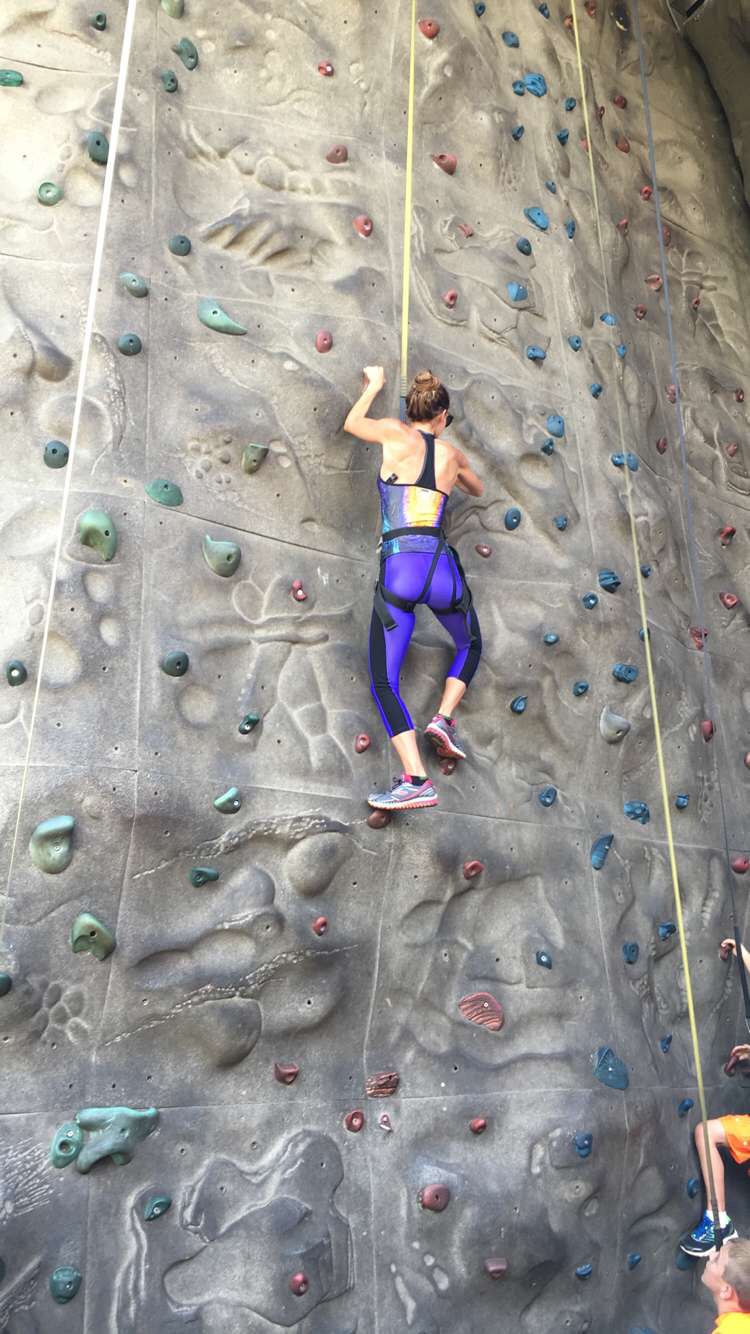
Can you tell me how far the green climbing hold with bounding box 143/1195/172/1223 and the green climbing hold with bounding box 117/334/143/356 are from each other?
2.45 meters

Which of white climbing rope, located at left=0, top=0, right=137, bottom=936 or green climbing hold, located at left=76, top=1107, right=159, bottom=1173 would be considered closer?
green climbing hold, located at left=76, top=1107, right=159, bottom=1173

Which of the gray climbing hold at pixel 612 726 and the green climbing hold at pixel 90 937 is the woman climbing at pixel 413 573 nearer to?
the gray climbing hold at pixel 612 726

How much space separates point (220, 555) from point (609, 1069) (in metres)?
2.18

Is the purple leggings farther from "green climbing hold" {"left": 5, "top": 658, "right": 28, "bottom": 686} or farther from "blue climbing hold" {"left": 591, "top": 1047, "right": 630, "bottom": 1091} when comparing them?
"blue climbing hold" {"left": 591, "top": 1047, "right": 630, "bottom": 1091}

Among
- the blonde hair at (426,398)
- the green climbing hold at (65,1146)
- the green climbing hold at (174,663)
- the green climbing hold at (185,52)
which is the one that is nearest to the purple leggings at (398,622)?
the blonde hair at (426,398)

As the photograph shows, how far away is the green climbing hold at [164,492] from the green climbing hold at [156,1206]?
6.48ft

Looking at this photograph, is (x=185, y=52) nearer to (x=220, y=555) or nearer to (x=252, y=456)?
(x=252, y=456)

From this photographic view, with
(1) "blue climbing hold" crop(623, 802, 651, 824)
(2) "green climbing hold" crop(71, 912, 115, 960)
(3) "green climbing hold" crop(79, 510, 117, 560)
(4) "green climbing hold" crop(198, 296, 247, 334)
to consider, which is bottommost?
(2) "green climbing hold" crop(71, 912, 115, 960)

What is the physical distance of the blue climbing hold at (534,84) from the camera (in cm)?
563

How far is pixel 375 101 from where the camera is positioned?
16.5 feet

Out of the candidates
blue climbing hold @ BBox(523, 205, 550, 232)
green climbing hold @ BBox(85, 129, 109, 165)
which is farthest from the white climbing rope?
blue climbing hold @ BBox(523, 205, 550, 232)

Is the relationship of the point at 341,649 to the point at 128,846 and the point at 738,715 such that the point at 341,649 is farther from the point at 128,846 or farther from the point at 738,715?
the point at 738,715

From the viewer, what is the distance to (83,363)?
161 inches

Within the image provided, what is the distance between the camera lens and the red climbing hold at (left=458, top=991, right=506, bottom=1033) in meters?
4.40
